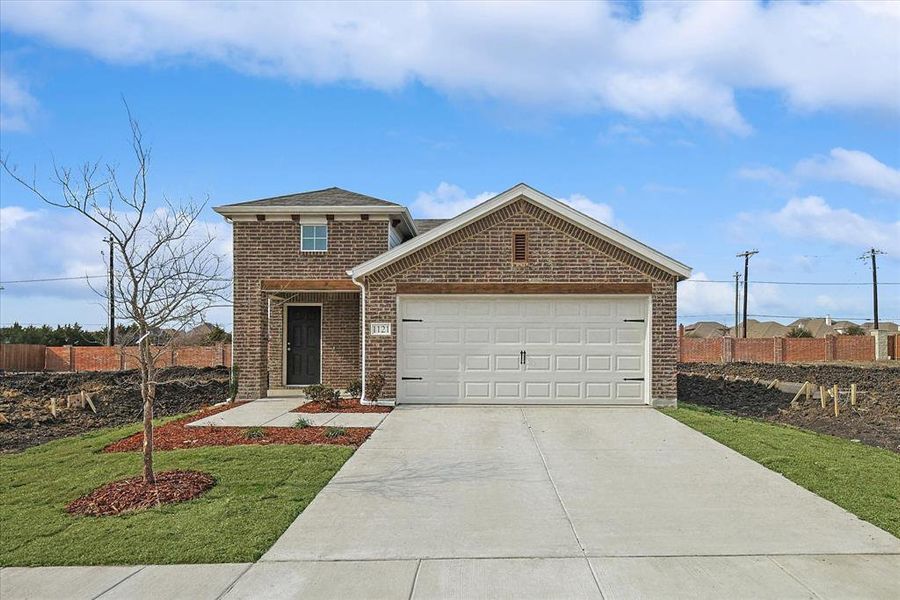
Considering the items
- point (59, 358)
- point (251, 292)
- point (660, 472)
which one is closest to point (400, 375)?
point (251, 292)

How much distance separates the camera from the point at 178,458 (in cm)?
1016

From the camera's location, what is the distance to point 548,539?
670 cm

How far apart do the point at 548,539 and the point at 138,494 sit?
470cm

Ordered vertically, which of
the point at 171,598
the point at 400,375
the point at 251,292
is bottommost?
the point at 171,598

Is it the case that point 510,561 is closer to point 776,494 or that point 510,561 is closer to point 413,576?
point 413,576

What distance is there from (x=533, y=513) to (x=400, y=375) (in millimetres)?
8296

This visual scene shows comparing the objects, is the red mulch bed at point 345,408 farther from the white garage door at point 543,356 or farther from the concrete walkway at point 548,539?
the concrete walkway at point 548,539

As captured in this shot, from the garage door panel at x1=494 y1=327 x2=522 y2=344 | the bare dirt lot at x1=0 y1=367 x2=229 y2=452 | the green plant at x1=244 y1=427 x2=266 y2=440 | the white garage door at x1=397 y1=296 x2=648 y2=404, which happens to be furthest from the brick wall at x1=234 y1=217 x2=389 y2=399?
the green plant at x1=244 y1=427 x2=266 y2=440

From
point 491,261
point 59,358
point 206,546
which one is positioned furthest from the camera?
A: point 59,358

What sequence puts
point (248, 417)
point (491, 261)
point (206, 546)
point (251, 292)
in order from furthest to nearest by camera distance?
point (251, 292), point (491, 261), point (248, 417), point (206, 546)

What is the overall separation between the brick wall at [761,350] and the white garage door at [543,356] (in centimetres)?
2933

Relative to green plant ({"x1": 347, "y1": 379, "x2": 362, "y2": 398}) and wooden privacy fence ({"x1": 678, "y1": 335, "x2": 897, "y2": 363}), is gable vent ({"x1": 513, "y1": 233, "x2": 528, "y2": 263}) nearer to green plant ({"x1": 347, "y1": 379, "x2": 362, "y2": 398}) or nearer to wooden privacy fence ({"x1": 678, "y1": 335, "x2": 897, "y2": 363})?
green plant ({"x1": 347, "y1": 379, "x2": 362, "y2": 398})

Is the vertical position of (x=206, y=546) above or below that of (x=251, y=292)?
below

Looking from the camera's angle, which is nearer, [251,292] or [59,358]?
[251,292]
